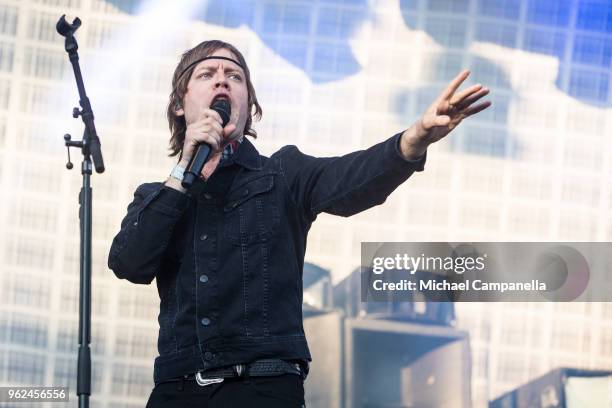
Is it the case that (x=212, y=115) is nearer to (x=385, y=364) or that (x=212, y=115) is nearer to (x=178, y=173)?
(x=178, y=173)

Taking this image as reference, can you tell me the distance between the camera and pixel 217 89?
194cm

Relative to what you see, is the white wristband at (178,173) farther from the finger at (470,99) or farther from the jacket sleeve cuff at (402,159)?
the finger at (470,99)

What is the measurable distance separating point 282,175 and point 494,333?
1.47 metres

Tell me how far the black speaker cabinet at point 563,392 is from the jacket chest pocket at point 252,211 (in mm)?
1523

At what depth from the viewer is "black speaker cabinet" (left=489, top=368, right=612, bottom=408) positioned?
303 cm

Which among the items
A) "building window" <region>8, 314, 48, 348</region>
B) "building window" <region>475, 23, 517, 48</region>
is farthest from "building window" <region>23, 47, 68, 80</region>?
"building window" <region>475, 23, 517, 48</region>

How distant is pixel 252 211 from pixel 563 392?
1675 millimetres

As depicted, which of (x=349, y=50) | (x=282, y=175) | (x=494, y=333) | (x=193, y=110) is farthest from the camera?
(x=349, y=50)

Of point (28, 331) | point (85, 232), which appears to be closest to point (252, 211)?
point (85, 232)

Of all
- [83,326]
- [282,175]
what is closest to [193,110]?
[282,175]

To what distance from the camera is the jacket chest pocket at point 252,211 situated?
1746mm

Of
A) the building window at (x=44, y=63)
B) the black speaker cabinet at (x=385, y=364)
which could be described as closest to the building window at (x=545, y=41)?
the black speaker cabinet at (x=385, y=364)

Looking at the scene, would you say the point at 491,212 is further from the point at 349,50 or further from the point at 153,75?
the point at 153,75

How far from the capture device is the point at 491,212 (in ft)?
10.4
